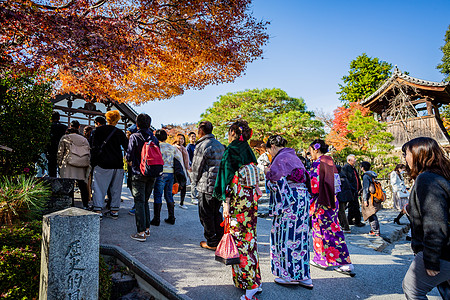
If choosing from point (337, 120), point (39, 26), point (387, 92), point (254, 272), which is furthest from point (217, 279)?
point (337, 120)

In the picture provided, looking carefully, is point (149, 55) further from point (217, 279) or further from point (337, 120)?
point (337, 120)

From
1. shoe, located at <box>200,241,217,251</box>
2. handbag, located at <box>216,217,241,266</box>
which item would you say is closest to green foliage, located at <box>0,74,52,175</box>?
shoe, located at <box>200,241,217,251</box>

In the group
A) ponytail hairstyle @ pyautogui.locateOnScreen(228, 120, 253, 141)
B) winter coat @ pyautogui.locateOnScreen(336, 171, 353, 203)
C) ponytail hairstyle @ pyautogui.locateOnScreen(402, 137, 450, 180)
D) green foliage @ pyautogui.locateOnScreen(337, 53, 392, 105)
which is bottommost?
winter coat @ pyautogui.locateOnScreen(336, 171, 353, 203)

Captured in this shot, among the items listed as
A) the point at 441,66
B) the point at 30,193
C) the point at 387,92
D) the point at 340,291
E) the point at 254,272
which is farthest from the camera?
the point at 441,66

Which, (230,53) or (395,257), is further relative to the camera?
(230,53)

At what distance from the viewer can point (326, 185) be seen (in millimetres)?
4156

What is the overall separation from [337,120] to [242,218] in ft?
78.6

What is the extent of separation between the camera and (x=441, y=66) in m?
22.8

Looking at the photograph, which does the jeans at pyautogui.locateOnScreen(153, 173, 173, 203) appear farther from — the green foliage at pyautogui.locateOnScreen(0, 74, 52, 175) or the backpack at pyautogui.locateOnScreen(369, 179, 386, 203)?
the backpack at pyautogui.locateOnScreen(369, 179, 386, 203)

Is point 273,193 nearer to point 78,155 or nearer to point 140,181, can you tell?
point 140,181

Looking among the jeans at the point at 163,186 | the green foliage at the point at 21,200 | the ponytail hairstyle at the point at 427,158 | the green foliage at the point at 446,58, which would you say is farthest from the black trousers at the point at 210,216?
the green foliage at the point at 446,58

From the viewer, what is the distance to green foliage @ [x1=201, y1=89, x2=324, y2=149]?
61.8 ft

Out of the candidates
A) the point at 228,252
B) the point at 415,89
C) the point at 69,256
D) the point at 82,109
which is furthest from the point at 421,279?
the point at 415,89

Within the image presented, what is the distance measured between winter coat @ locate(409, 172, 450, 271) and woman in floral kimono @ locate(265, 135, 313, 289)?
4.86 ft
